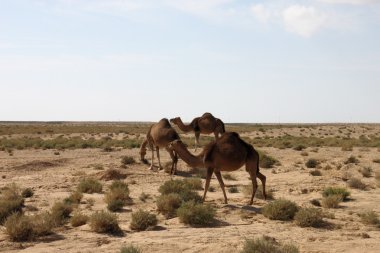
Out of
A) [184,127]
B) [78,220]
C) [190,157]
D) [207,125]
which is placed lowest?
[78,220]

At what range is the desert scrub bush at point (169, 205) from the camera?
13.1m

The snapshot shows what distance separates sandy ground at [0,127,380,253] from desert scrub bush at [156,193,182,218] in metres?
0.36

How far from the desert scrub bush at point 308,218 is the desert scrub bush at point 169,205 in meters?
3.16

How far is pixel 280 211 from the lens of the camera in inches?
488

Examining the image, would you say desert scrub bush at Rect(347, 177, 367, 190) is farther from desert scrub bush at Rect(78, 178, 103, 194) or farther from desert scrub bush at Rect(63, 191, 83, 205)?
desert scrub bush at Rect(63, 191, 83, 205)

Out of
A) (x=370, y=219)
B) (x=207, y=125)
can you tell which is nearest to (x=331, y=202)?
(x=370, y=219)

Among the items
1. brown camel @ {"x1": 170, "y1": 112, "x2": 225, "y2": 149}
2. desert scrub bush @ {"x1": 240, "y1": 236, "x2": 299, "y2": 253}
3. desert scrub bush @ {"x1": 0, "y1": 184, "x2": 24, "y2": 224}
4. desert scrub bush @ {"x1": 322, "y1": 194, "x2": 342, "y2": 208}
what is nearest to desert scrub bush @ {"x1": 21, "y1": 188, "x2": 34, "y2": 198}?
desert scrub bush @ {"x1": 0, "y1": 184, "x2": 24, "y2": 224}

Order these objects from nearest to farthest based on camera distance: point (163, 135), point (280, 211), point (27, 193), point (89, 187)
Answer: point (280, 211)
point (27, 193)
point (89, 187)
point (163, 135)

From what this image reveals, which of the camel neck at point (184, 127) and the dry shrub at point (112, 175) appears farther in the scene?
the camel neck at point (184, 127)

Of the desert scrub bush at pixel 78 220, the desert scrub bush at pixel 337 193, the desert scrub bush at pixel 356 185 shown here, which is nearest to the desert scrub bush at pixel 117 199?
the desert scrub bush at pixel 78 220

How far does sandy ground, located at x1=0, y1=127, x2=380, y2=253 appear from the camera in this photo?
10.1 m

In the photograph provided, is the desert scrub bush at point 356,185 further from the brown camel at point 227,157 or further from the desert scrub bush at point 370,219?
the desert scrub bush at point 370,219

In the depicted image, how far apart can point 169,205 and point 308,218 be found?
11.8 feet

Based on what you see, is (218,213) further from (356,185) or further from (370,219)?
(356,185)
